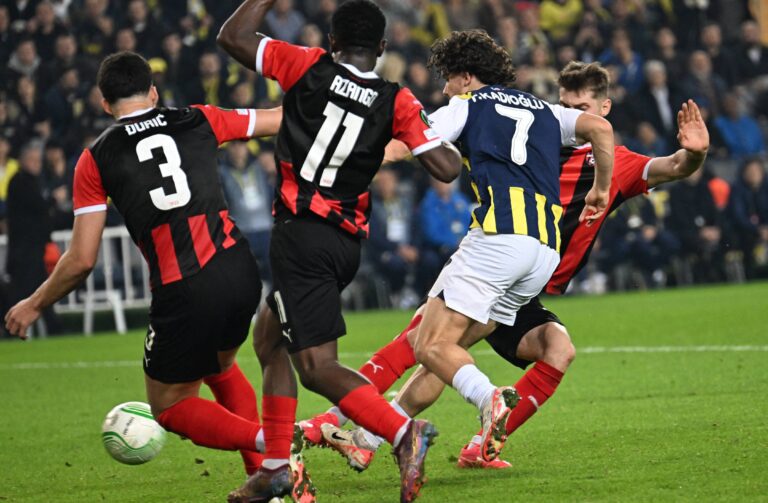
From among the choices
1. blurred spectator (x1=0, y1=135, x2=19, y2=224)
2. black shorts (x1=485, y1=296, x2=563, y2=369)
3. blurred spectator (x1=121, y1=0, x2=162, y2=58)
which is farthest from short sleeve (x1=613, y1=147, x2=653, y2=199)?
blurred spectator (x1=121, y1=0, x2=162, y2=58)

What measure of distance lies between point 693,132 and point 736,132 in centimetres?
1403

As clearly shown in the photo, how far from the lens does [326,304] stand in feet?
17.0

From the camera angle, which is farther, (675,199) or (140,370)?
(675,199)

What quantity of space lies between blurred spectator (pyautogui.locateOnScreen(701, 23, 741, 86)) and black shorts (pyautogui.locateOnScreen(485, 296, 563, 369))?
49.7 ft

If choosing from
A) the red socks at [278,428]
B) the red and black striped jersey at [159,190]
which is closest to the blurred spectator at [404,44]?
the red and black striped jersey at [159,190]

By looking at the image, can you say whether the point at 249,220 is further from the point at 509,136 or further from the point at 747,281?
the point at 509,136

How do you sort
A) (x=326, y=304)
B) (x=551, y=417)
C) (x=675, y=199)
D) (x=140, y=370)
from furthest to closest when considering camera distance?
(x=675, y=199) < (x=140, y=370) < (x=551, y=417) < (x=326, y=304)

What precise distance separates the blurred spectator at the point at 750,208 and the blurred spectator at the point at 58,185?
917 cm

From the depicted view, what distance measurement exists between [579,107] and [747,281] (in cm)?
1260

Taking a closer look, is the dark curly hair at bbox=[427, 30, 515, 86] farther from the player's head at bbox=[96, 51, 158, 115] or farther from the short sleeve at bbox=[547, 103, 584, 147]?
the player's head at bbox=[96, 51, 158, 115]

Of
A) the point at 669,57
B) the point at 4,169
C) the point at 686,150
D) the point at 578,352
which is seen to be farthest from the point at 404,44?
the point at 686,150

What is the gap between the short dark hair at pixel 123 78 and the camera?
17.7 ft

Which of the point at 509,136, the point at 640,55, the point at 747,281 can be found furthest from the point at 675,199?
the point at 509,136

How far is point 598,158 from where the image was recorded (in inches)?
240
